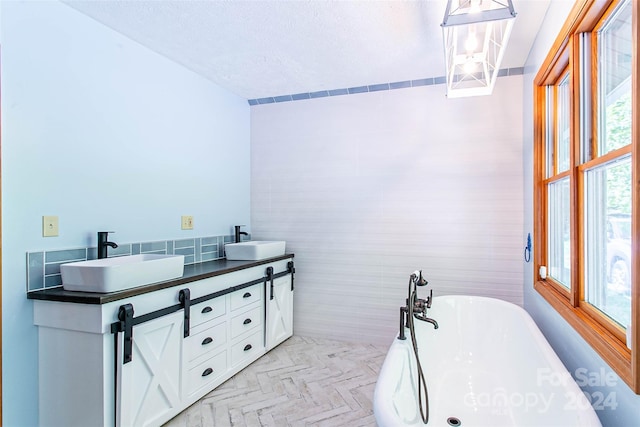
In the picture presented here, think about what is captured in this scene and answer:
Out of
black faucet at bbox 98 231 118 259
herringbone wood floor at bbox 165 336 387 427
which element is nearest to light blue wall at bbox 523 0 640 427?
herringbone wood floor at bbox 165 336 387 427

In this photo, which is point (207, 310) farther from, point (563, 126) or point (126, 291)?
point (563, 126)

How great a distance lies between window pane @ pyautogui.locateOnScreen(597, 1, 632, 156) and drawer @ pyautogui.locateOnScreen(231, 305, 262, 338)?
8.02 ft

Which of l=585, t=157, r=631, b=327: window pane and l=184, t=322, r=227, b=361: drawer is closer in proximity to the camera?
l=585, t=157, r=631, b=327: window pane

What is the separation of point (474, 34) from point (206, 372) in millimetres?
2629

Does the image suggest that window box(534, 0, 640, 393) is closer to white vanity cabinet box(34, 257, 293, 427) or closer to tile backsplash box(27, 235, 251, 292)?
white vanity cabinet box(34, 257, 293, 427)

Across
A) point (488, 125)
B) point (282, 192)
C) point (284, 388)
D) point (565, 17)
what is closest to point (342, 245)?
point (282, 192)

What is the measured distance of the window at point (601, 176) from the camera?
1.26m

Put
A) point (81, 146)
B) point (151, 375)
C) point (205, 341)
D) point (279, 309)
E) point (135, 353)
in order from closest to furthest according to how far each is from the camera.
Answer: point (135, 353), point (151, 375), point (81, 146), point (205, 341), point (279, 309)

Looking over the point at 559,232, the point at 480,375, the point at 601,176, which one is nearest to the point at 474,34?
the point at 601,176

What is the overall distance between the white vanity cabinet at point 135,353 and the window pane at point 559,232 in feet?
7.10

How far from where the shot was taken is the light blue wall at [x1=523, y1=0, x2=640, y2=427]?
4.09 ft

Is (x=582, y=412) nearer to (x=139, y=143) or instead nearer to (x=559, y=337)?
(x=559, y=337)

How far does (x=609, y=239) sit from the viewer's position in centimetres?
151

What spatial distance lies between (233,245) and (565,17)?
271 cm
